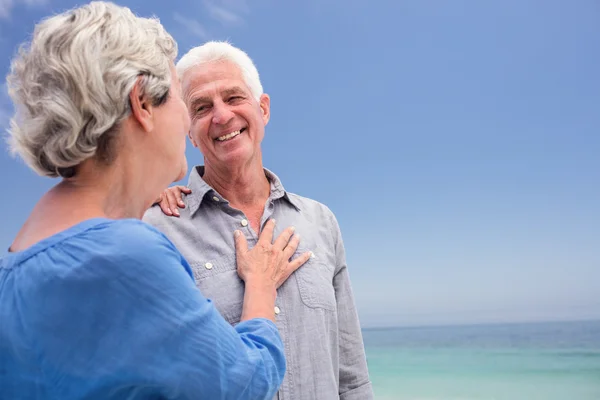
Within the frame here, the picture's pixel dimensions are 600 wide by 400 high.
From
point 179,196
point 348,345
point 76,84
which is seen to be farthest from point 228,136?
point 76,84

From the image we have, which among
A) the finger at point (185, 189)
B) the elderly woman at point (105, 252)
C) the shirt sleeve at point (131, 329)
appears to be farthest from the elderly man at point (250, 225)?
the shirt sleeve at point (131, 329)

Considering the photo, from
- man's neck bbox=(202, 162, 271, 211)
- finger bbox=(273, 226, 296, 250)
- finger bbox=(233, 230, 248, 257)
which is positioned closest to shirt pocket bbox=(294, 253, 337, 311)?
finger bbox=(273, 226, 296, 250)

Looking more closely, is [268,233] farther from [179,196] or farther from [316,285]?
[179,196]

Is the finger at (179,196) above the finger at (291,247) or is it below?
above

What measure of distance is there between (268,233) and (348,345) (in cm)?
60

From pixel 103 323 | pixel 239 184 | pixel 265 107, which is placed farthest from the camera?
pixel 265 107

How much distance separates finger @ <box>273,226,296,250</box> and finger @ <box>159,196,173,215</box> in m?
0.40

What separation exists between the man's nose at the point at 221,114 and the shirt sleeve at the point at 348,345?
66cm

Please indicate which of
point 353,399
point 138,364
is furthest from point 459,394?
point 138,364

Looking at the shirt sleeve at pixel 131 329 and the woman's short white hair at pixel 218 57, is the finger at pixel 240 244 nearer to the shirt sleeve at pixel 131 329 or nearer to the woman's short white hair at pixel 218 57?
the woman's short white hair at pixel 218 57

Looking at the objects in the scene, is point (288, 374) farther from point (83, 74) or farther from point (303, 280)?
point (83, 74)

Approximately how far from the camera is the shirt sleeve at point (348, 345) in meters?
2.23

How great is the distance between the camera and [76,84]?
1.03 metres

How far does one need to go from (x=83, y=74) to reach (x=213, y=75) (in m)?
1.14
